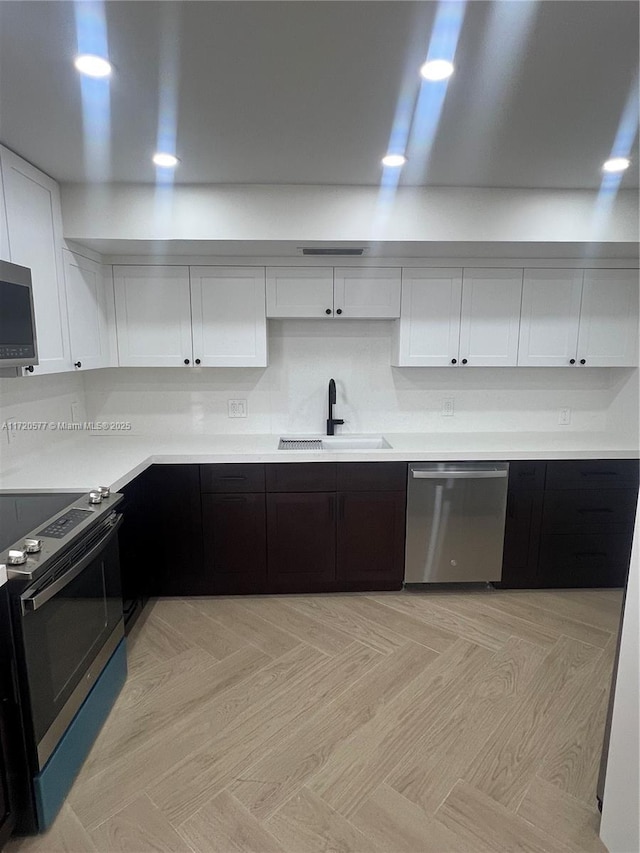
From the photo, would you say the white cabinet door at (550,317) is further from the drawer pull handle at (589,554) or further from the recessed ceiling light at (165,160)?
the recessed ceiling light at (165,160)

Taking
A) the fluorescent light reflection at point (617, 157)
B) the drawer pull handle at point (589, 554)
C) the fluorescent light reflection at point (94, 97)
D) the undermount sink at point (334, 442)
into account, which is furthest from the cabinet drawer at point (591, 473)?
the fluorescent light reflection at point (94, 97)

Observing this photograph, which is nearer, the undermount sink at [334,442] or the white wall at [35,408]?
the white wall at [35,408]

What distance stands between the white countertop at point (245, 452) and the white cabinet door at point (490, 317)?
0.55m

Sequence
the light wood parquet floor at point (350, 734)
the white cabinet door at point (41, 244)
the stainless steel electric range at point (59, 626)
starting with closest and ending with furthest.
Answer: the stainless steel electric range at point (59, 626) < the light wood parquet floor at point (350, 734) < the white cabinet door at point (41, 244)

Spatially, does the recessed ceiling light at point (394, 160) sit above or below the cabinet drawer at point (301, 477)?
above

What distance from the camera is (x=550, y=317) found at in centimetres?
305

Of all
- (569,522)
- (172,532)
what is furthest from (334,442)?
(569,522)

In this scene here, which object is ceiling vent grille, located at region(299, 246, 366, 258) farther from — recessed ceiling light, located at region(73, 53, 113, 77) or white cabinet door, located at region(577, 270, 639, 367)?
white cabinet door, located at region(577, 270, 639, 367)

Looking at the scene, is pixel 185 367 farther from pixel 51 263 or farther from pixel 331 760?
pixel 331 760

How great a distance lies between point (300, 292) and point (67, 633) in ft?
7.10

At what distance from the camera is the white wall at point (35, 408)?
243 cm

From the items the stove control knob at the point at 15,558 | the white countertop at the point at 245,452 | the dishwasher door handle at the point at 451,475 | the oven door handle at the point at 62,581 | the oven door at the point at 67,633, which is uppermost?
the white countertop at the point at 245,452

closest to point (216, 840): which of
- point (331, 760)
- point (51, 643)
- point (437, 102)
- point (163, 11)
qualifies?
point (331, 760)

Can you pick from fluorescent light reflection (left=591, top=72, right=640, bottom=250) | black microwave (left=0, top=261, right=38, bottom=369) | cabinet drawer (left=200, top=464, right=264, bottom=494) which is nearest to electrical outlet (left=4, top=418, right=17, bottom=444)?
black microwave (left=0, top=261, right=38, bottom=369)
